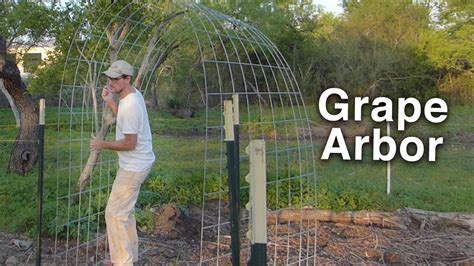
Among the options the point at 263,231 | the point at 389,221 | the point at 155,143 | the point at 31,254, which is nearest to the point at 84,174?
the point at 31,254

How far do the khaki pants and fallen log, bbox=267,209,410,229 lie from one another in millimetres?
2391

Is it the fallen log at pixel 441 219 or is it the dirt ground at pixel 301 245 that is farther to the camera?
the fallen log at pixel 441 219

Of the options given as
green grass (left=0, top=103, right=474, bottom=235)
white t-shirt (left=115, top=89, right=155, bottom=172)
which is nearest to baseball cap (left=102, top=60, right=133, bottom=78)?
white t-shirt (left=115, top=89, right=155, bottom=172)

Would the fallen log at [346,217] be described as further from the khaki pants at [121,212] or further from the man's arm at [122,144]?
the man's arm at [122,144]

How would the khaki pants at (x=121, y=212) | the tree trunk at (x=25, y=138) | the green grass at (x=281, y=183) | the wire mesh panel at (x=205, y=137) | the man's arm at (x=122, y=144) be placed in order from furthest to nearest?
1. the tree trunk at (x=25, y=138)
2. the green grass at (x=281, y=183)
3. the wire mesh panel at (x=205, y=137)
4. the khaki pants at (x=121, y=212)
5. the man's arm at (x=122, y=144)

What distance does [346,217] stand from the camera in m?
6.50

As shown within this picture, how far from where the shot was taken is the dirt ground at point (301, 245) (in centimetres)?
530

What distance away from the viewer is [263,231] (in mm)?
2422

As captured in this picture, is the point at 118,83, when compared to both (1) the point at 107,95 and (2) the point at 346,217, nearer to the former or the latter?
(1) the point at 107,95

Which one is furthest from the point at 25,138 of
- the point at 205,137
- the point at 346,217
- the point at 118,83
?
the point at 118,83

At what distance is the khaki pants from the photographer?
13.6 feet

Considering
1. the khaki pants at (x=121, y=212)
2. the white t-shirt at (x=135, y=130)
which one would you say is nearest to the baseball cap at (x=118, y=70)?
the white t-shirt at (x=135, y=130)

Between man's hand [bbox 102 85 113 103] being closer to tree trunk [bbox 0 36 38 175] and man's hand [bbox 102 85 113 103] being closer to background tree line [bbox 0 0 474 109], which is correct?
tree trunk [bbox 0 36 38 175]

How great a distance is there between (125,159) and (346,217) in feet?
10.1
